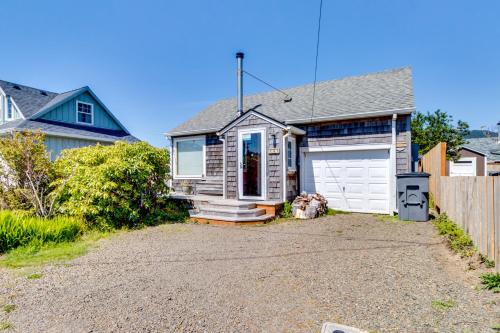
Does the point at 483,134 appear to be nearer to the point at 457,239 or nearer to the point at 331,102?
the point at 331,102

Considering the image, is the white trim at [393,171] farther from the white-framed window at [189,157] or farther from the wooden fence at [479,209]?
the white-framed window at [189,157]

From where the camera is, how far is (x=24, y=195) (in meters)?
7.62

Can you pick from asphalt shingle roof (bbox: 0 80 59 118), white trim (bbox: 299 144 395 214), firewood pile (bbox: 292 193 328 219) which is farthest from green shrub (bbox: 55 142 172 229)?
asphalt shingle roof (bbox: 0 80 59 118)

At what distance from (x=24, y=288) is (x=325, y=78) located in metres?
12.4

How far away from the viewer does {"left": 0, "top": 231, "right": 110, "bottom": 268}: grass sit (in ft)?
15.0

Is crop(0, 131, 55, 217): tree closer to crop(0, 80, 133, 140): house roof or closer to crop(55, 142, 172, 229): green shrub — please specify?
crop(55, 142, 172, 229): green shrub

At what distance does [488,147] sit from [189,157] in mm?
26164

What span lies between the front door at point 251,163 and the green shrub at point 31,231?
5015 millimetres

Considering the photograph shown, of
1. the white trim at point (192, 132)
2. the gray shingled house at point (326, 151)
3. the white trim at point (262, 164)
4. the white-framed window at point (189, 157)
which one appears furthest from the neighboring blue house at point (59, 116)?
the white trim at point (262, 164)

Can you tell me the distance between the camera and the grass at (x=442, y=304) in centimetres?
275

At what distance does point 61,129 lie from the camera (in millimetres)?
13766

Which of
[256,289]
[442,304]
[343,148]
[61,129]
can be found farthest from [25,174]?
[442,304]

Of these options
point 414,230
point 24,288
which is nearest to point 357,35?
point 414,230

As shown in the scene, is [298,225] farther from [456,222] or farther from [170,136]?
[170,136]
